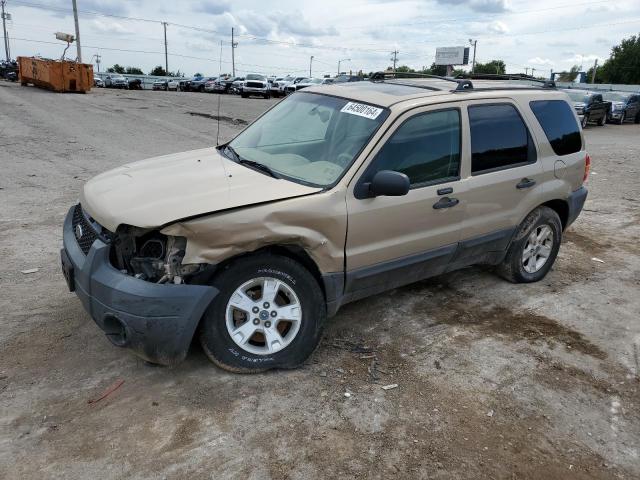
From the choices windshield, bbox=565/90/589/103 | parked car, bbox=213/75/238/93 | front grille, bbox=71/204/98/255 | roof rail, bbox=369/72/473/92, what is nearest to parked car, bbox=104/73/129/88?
parked car, bbox=213/75/238/93

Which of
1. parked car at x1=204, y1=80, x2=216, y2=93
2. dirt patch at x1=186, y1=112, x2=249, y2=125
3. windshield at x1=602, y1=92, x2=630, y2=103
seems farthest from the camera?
parked car at x1=204, y1=80, x2=216, y2=93

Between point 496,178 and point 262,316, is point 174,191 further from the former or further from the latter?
point 496,178

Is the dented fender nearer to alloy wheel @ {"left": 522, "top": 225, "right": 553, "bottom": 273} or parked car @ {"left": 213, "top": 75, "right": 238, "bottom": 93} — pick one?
alloy wheel @ {"left": 522, "top": 225, "right": 553, "bottom": 273}

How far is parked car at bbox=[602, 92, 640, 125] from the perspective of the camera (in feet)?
83.8

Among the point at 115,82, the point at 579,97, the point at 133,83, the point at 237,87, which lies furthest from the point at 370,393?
the point at 115,82

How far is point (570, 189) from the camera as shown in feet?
16.8

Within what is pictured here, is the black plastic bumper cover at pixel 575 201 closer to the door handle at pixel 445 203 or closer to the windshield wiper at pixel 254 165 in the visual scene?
the door handle at pixel 445 203

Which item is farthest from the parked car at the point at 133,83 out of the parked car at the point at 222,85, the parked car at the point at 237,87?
the parked car at the point at 237,87

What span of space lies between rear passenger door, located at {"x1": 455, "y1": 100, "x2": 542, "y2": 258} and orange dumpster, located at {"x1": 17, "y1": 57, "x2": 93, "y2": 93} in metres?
29.8

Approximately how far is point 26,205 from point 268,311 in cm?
527

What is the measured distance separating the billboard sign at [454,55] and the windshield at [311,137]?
45.1m

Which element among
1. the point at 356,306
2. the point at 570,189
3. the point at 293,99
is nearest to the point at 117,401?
the point at 356,306

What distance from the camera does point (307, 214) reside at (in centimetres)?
329

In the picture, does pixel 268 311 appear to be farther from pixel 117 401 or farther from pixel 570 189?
pixel 570 189
